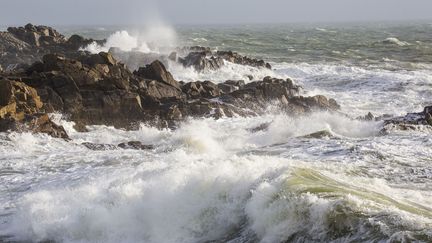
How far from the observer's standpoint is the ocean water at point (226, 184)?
765 cm

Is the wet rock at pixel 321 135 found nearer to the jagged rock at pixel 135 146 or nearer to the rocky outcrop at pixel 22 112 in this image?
the jagged rock at pixel 135 146

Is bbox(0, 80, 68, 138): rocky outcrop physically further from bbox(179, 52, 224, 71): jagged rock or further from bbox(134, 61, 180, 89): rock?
bbox(179, 52, 224, 71): jagged rock

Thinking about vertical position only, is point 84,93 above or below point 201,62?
above

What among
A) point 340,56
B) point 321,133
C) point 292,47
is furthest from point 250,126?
point 292,47

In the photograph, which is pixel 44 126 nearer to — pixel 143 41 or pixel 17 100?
pixel 17 100

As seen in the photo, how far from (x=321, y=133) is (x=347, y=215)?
8554 millimetres

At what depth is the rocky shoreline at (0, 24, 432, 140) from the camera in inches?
611

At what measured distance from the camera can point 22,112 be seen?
49.9 ft

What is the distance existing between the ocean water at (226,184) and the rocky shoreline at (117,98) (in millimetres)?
491

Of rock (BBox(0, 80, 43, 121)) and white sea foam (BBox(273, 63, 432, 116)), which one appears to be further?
white sea foam (BBox(273, 63, 432, 116))

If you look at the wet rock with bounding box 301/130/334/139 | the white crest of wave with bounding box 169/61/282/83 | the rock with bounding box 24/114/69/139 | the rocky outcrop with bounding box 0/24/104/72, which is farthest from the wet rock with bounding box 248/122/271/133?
the rocky outcrop with bounding box 0/24/104/72

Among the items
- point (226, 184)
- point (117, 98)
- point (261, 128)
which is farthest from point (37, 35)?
point (226, 184)

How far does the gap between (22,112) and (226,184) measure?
8.17 metres

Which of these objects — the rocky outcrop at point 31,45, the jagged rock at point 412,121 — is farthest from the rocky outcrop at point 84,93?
the rocky outcrop at point 31,45
